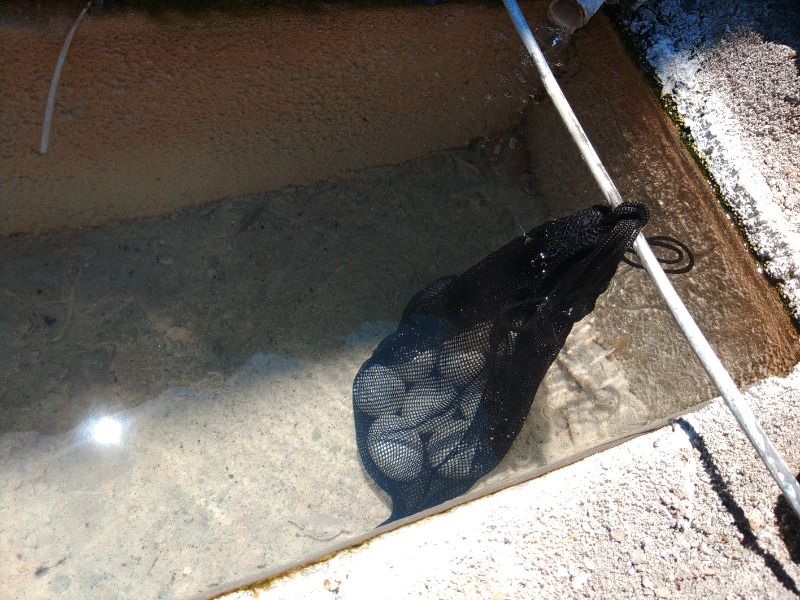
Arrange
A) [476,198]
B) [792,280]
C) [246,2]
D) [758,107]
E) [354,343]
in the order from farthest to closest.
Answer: [476,198], [354,343], [758,107], [792,280], [246,2]

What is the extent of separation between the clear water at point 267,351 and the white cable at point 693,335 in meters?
0.43

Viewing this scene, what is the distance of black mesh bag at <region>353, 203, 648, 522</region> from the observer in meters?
1.79

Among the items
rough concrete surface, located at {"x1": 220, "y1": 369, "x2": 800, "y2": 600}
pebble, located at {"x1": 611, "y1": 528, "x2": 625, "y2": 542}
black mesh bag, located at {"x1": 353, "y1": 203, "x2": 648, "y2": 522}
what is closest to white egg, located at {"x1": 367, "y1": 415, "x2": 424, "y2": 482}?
black mesh bag, located at {"x1": 353, "y1": 203, "x2": 648, "y2": 522}

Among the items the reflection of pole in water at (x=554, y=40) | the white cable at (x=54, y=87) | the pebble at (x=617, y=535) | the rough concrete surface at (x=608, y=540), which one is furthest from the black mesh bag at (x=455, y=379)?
the white cable at (x=54, y=87)

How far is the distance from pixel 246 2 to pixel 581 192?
1334 mm

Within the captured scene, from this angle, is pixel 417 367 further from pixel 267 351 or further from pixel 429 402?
pixel 267 351

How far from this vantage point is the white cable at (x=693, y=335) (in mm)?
1339

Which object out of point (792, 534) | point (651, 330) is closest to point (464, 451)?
point (651, 330)

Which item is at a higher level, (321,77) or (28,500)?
(321,77)

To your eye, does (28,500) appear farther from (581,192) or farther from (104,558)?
(581,192)

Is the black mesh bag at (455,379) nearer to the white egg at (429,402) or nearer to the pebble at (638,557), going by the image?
the white egg at (429,402)

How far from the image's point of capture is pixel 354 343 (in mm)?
2182

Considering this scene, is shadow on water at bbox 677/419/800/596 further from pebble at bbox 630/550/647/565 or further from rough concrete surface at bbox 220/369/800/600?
pebble at bbox 630/550/647/565

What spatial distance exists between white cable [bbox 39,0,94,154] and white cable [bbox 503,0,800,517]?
1125mm
